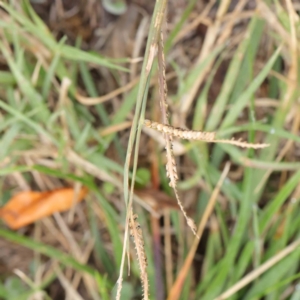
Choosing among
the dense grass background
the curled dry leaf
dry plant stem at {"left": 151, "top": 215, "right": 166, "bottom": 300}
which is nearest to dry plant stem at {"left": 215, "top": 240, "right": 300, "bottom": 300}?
the dense grass background

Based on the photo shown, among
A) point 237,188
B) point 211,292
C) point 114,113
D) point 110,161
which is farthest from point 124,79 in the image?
point 211,292

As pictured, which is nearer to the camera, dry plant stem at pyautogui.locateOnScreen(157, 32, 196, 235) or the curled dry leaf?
dry plant stem at pyautogui.locateOnScreen(157, 32, 196, 235)

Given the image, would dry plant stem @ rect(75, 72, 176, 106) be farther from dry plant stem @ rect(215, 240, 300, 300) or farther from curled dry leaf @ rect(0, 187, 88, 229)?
dry plant stem @ rect(215, 240, 300, 300)

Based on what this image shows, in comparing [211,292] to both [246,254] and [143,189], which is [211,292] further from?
[143,189]

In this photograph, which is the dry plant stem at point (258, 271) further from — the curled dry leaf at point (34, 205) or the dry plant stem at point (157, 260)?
the curled dry leaf at point (34, 205)

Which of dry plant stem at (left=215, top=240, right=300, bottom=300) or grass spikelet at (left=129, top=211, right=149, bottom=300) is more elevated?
grass spikelet at (left=129, top=211, right=149, bottom=300)

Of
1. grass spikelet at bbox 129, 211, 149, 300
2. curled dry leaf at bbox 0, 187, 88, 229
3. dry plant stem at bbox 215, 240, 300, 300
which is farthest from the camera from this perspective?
curled dry leaf at bbox 0, 187, 88, 229

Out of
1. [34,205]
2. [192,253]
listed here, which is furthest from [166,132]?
[34,205]

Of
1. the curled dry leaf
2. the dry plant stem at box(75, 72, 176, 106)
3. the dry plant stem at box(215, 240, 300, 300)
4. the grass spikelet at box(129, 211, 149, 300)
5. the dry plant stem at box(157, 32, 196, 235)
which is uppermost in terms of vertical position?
the dry plant stem at box(157, 32, 196, 235)
